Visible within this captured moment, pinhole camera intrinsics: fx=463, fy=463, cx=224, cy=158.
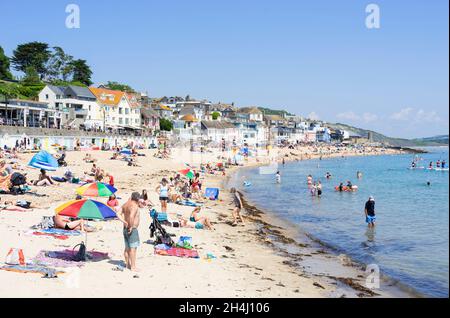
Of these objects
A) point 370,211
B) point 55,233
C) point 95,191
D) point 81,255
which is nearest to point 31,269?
point 81,255

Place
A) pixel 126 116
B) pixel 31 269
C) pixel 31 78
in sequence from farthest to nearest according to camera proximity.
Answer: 1. pixel 31 78
2. pixel 126 116
3. pixel 31 269

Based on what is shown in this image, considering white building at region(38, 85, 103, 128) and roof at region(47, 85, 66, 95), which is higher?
roof at region(47, 85, 66, 95)

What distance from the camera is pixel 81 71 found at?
339 feet

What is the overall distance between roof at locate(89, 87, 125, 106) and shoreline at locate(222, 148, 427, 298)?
2112 inches

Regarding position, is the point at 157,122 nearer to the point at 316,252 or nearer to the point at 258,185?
the point at 258,185

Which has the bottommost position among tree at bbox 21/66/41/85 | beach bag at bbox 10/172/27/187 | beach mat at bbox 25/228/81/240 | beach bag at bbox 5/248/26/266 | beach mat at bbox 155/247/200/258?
beach mat at bbox 155/247/200/258

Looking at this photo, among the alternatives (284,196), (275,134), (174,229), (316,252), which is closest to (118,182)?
(284,196)

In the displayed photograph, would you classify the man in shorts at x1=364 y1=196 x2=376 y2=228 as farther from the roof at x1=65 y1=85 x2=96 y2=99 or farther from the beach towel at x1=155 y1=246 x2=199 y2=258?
the roof at x1=65 y1=85 x2=96 y2=99

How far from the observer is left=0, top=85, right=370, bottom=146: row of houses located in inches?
2334

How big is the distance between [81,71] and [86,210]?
99082 millimetres

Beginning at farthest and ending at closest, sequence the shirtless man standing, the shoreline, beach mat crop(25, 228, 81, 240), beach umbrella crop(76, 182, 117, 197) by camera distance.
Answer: beach umbrella crop(76, 182, 117, 197)
beach mat crop(25, 228, 81, 240)
the shoreline
the shirtless man standing

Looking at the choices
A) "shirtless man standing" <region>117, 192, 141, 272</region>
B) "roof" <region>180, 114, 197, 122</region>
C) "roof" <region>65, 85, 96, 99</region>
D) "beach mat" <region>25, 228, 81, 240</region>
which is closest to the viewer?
"shirtless man standing" <region>117, 192, 141, 272</region>

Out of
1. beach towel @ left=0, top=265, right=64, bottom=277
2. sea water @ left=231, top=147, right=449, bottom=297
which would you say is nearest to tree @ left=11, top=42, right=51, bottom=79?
sea water @ left=231, top=147, right=449, bottom=297

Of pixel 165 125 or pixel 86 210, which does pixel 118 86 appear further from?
pixel 86 210
